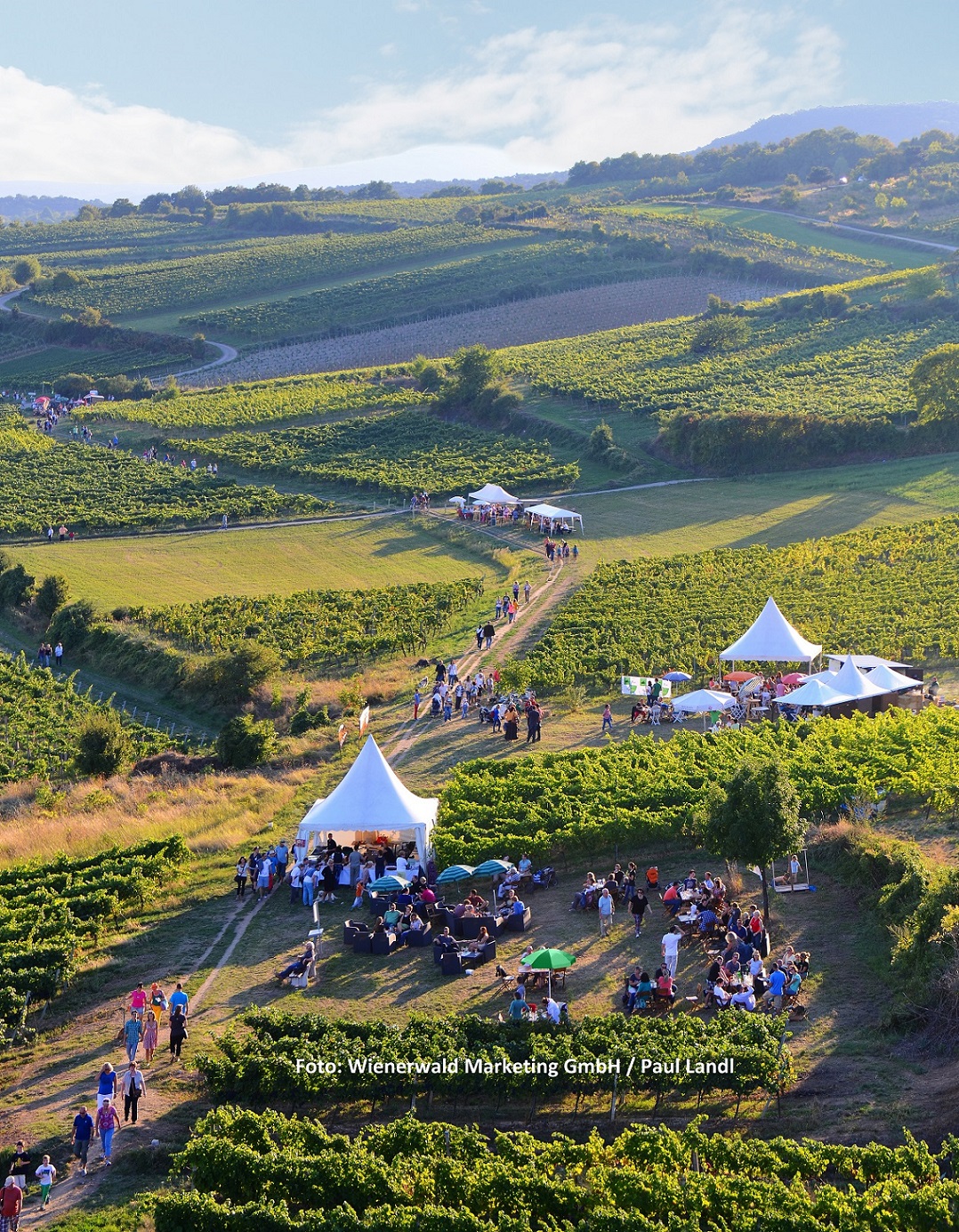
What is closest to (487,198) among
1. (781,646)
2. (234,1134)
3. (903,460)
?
(903,460)

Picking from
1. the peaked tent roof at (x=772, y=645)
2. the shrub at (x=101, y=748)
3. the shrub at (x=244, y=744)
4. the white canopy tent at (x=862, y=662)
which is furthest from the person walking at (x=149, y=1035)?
the white canopy tent at (x=862, y=662)

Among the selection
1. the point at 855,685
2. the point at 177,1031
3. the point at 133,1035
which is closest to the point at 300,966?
the point at 177,1031

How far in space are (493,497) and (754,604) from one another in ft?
62.9

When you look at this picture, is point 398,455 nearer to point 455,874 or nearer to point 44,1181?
point 455,874

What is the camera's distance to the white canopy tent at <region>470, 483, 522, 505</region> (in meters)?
61.2

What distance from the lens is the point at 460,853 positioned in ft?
83.5

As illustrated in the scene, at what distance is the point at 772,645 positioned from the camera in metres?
36.3

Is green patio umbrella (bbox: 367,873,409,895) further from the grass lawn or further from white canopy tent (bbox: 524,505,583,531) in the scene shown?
white canopy tent (bbox: 524,505,583,531)

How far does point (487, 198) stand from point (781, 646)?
574ft

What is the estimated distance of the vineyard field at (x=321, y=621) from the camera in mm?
43688

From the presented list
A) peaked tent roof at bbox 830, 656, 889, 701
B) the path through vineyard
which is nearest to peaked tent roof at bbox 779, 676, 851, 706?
peaked tent roof at bbox 830, 656, 889, 701

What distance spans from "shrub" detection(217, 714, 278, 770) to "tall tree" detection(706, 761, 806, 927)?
15249mm

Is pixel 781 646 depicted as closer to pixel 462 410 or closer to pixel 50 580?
pixel 50 580

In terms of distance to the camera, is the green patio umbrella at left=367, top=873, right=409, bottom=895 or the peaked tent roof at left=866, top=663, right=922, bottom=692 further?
the peaked tent roof at left=866, top=663, right=922, bottom=692
